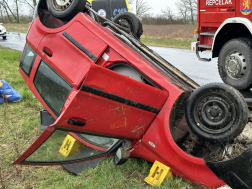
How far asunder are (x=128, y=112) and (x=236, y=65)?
3106mm

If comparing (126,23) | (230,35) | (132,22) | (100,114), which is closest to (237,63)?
(230,35)

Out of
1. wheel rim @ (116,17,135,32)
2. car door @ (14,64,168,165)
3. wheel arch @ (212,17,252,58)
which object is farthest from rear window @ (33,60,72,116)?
wheel arch @ (212,17,252,58)

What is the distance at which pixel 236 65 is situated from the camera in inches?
196

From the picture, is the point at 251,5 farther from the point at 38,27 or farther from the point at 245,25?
the point at 38,27

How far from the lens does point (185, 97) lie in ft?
9.57

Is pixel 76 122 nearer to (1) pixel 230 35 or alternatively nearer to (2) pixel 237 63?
(2) pixel 237 63

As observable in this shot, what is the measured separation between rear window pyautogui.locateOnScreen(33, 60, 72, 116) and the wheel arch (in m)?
3.43

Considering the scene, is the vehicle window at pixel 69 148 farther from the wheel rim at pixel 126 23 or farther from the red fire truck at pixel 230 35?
the red fire truck at pixel 230 35

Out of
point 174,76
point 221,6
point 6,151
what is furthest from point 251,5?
point 6,151

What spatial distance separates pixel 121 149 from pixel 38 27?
1.91 m

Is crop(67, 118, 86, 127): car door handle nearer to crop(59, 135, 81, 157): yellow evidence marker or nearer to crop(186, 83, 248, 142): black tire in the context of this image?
crop(59, 135, 81, 157): yellow evidence marker

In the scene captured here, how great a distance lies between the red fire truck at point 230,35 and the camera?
4.90 meters

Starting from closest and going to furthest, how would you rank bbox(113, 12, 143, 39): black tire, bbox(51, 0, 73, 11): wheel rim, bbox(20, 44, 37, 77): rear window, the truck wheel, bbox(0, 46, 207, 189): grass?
bbox(0, 46, 207, 189): grass
bbox(51, 0, 73, 11): wheel rim
bbox(20, 44, 37, 77): rear window
the truck wheel
bbox(113, 12, 143, 39): black tire

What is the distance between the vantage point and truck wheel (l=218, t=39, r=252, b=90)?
482cm
